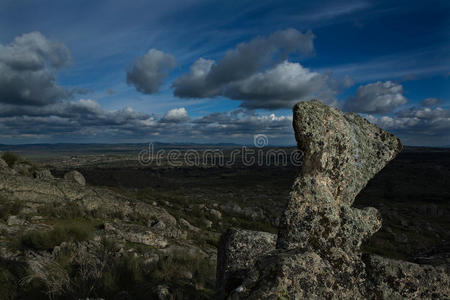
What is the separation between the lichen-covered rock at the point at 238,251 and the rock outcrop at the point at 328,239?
18 mm

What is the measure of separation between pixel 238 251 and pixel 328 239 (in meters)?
1.53

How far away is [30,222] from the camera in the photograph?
1039 centimetres

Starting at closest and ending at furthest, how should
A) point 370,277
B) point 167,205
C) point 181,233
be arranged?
point 370,277 < point 181,233 < point 167,205

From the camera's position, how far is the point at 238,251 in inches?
184

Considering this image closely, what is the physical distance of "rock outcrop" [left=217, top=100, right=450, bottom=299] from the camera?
314 cm

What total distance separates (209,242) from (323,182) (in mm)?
10798

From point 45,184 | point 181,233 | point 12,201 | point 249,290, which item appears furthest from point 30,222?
point 249,290

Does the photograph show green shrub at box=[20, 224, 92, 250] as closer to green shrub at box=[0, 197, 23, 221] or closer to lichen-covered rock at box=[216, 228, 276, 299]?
green shrub at box=[0, 197, 23, 221]

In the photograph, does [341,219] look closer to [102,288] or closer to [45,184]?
[102,288]

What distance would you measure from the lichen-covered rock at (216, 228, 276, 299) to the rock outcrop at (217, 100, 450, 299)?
2 centimetres

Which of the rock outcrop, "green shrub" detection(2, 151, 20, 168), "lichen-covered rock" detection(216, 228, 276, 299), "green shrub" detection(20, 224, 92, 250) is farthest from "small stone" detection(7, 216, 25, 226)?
"green shrub" detection(2, 151, 20, 168)

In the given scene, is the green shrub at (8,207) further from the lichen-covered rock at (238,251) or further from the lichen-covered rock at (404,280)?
the lichen-covered rock at (404,280)

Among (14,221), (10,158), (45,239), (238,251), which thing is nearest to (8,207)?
(14,221)

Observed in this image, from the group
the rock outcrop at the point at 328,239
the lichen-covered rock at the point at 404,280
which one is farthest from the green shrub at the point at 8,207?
the lichen-covered rock at the point at 404,280
